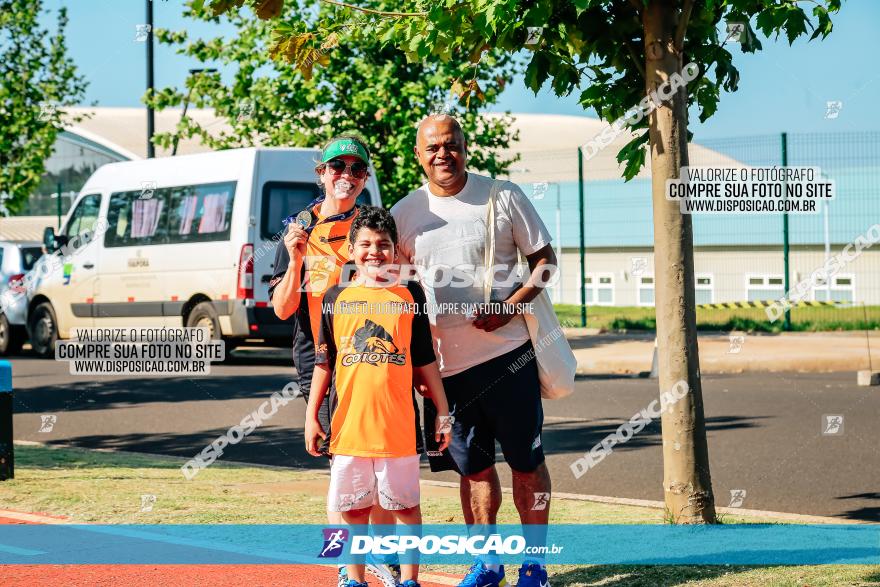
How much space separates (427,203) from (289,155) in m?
12.9

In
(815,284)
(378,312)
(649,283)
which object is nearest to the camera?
(378,312)

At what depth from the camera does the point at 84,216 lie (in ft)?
67.9

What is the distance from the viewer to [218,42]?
21328 mm

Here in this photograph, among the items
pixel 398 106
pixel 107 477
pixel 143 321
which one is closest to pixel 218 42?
pixel 398 106

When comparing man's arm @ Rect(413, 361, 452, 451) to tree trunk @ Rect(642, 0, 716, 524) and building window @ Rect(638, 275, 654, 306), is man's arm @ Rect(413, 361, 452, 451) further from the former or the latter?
building window @ Rect(638, 275, 654, 306)

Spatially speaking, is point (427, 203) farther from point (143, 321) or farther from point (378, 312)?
point (143, 321)

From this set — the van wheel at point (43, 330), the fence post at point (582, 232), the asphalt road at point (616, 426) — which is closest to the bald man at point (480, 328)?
the asphalt road at point (616, 426)

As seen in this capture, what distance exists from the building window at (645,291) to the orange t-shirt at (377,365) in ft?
71.3

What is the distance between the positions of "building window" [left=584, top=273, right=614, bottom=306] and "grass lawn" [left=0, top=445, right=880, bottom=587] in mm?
16794

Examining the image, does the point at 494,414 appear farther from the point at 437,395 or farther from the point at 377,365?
the point at 377,365

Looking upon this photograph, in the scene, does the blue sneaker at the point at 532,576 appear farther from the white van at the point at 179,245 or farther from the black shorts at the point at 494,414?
the white van at the point at 179,245

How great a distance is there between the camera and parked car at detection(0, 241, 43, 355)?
875 inches

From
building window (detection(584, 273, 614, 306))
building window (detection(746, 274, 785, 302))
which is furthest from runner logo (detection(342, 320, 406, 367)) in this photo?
building window (detection(584, 273, 614, 306))

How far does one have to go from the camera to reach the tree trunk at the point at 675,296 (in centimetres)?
634
